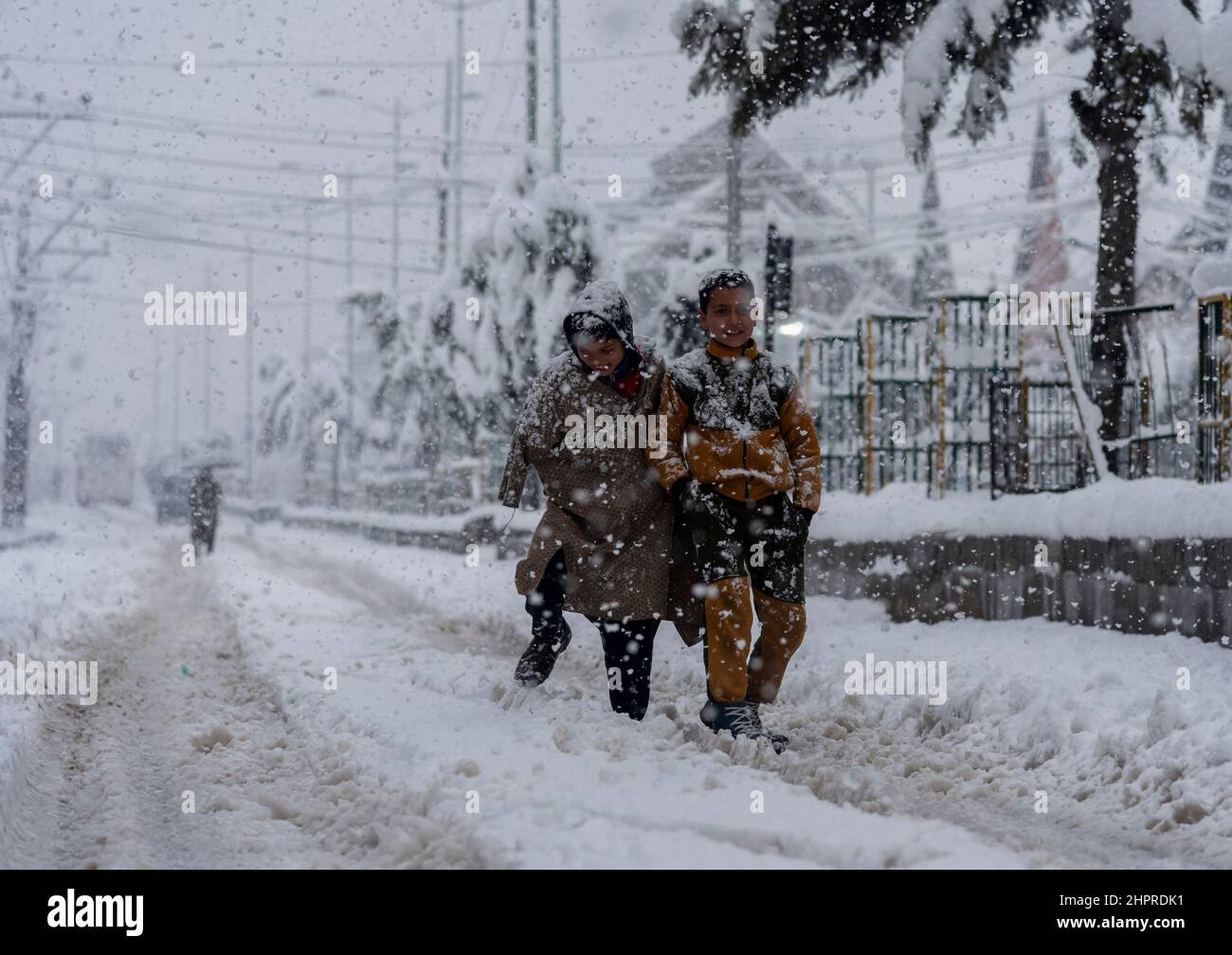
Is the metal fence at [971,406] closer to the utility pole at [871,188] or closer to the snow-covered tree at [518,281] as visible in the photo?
the snow-covered tree at [518,281]

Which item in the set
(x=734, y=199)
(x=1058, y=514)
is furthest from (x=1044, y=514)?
(x=734, y=199)

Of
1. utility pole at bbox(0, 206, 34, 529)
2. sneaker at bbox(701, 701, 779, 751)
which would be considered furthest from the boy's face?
utility pole at bbox(0, 206, 34, 529)

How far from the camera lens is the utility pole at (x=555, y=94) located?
1819 centimetres

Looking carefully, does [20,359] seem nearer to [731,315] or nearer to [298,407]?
[731,315]

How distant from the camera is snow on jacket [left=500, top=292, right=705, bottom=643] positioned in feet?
16.9

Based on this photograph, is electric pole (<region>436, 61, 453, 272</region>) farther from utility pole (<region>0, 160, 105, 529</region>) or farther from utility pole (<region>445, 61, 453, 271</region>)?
utility pole (<region>0, 160, 105, 529</region>)

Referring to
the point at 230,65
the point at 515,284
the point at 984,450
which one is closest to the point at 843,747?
the point at 984,450

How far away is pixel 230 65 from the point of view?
19.6m

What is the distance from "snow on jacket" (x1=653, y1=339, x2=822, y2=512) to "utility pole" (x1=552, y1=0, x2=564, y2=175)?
44.6 ft

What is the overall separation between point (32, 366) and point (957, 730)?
25.6 meters

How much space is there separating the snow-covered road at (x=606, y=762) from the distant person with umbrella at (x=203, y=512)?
14655mm

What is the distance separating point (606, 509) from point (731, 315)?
929 mm
